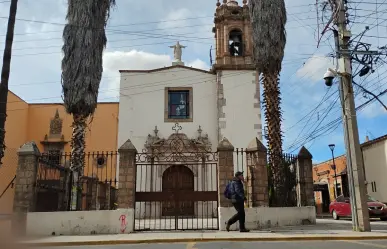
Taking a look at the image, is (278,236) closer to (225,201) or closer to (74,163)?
(225,201)

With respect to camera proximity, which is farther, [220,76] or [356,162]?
[220,76]

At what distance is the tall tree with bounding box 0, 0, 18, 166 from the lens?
11.5 metres

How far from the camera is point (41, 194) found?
12219 mm

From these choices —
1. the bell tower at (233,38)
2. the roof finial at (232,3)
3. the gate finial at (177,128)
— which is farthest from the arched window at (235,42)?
the gate finial at (177,128)

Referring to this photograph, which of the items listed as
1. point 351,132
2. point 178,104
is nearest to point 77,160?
point 351,132

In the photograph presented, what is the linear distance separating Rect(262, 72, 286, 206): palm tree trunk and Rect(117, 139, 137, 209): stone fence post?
522 cm

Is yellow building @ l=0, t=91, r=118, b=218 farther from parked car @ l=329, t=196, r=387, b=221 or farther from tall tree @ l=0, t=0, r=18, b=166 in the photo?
parked car @ l=329, t=196, r=387, b=221

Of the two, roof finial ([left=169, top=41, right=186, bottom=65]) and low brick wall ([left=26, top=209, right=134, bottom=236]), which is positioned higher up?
roof finial ([left=169, top=41, right=186, bottom=65])

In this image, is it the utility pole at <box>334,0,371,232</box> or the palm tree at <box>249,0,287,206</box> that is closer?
the utility pole at <box>334,0,371,232</box>

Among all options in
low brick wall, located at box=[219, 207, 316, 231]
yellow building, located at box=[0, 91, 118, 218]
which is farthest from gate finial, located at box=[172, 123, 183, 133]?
low brick wall, located at box=[219, 207, 316, 231]

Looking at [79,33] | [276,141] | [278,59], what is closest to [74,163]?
[79,33]

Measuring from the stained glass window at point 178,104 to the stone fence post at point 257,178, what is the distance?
9.54 metres

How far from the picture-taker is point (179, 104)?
72.8 feet

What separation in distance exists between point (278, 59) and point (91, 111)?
760 cm
